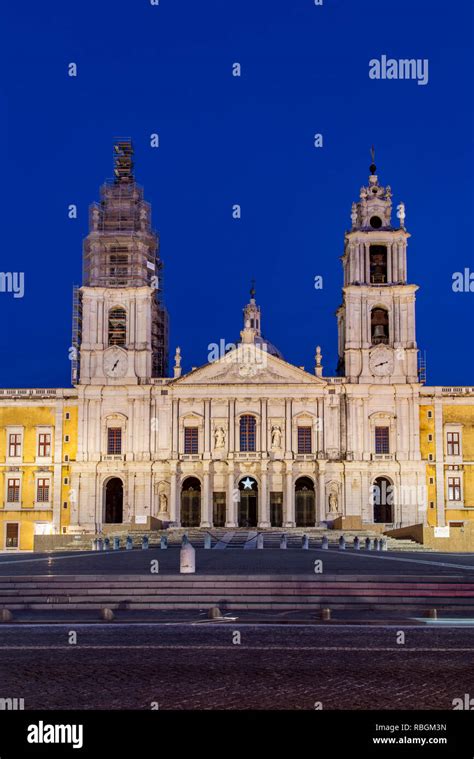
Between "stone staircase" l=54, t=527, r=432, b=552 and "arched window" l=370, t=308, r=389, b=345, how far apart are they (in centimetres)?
1433

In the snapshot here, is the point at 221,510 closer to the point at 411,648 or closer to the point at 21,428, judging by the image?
the point at 21,428

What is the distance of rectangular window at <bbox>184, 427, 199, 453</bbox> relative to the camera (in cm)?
6288

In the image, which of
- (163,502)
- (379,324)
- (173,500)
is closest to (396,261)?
(379,324)

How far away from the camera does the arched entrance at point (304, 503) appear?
6203cm

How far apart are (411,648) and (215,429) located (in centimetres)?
4816

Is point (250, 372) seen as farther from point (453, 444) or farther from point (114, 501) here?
point (453, 444)

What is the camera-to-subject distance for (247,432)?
206ft

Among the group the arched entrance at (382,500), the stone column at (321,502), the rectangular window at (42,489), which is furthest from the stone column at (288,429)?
the rectangular window at (42,489)

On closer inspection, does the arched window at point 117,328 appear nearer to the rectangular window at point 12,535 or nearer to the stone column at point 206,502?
the stone column at point 206,502

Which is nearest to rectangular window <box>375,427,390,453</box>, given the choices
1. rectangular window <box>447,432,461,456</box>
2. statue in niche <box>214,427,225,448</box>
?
rectangular window <box>447,432,461,456</box>

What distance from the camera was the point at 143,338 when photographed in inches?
2505
